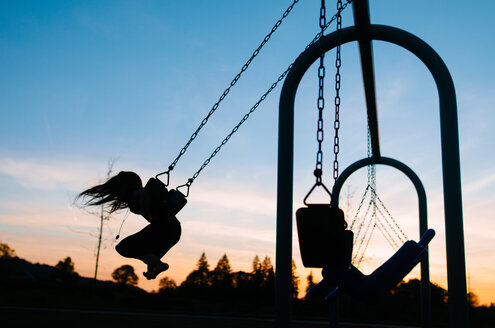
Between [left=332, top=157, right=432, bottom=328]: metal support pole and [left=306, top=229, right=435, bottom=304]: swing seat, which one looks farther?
[left=332, top=157, right=432, bottom=328]: metal support pole

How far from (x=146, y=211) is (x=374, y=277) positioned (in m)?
2.16

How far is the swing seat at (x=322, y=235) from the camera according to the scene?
9.74ft

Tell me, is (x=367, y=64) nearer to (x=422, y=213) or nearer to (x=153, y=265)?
(x=153, y=265)

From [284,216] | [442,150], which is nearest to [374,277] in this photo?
[284,216]

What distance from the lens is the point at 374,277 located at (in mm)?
3793

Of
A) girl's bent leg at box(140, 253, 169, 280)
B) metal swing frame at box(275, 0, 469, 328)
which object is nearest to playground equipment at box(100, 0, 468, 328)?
metal swing frame at box(275, 0, 469, 328)

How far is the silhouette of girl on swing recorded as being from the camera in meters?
4.02

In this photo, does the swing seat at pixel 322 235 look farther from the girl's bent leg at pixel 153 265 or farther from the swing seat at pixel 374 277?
the girl's bent leg at pixel 153 265

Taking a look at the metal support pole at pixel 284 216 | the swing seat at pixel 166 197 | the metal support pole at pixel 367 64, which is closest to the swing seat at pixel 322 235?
the metal support pole at pixel 284 216

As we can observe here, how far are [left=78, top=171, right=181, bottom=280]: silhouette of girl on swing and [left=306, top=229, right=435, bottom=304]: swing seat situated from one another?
1.53 m

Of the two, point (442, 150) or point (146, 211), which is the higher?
point (442, 150)

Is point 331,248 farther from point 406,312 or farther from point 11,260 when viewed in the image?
point 11,260

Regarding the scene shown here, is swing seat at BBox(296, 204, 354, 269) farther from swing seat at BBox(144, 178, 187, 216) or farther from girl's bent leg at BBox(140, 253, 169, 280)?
girl's bent leg at BBox(140, 253, 169, 280)

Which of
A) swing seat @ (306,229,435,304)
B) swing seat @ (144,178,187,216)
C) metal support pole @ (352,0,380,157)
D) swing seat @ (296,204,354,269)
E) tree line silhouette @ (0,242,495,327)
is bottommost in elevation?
tree line silhouette @ (0,242,495,327)
